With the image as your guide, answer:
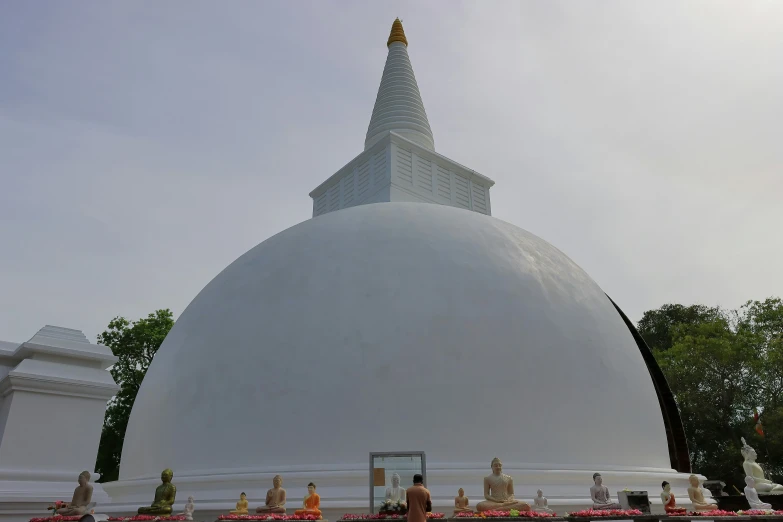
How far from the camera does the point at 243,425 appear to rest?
33.5 feet

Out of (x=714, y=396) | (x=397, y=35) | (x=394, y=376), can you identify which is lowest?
(x=394, y=376)

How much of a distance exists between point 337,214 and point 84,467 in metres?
8.12

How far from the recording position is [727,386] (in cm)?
2758

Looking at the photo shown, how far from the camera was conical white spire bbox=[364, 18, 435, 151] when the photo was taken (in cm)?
1953

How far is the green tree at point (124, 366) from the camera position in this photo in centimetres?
2761

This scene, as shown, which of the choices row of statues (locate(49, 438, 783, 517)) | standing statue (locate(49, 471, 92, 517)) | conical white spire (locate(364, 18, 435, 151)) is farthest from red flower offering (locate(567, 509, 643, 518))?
conical white spire (locate(364, 18, 435, 151))

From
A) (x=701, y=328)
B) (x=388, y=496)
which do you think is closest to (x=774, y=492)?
(x=388, y=496)

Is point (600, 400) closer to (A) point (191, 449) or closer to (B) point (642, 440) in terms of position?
(B) point (642, 440)

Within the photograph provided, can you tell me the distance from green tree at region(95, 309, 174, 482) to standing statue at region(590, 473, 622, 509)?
23843mm

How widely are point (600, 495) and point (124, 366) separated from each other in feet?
85.3

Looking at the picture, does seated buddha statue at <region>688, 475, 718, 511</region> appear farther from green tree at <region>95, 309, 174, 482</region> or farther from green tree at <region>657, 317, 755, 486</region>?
green tree at <region>95, 309, 174, 482</region>

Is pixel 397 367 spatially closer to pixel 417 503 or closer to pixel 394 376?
pixel 394 376

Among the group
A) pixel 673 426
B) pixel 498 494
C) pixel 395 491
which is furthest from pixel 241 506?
pixel 673 426

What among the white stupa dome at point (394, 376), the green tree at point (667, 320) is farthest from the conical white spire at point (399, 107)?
the green tree at point (667, 320)
